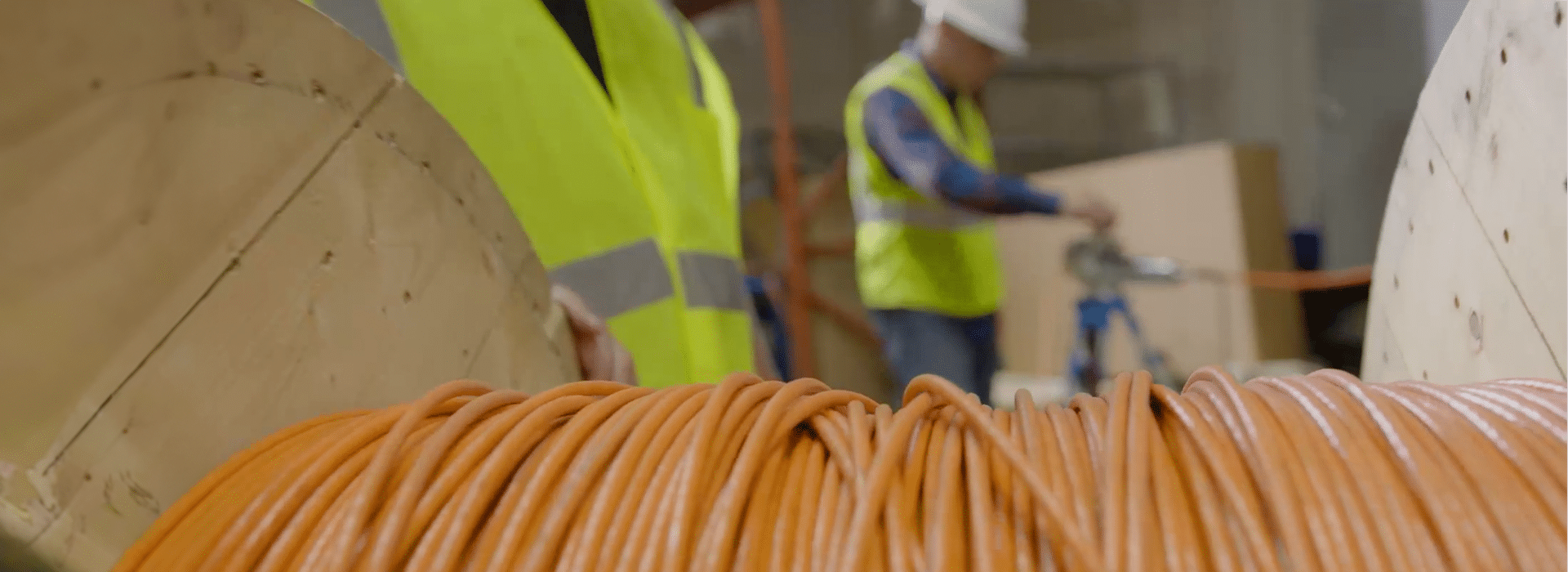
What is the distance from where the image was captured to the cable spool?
44 centimetres

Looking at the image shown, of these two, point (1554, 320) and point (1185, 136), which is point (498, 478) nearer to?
point (1554, 320)

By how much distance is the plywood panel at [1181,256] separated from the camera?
3828 millimetres

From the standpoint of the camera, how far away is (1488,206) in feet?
2.24

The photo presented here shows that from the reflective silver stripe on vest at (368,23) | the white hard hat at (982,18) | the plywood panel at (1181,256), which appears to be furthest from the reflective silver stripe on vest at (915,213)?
the reflective silver stripe on vest at (368,23)

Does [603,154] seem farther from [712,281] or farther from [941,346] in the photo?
[941,346]

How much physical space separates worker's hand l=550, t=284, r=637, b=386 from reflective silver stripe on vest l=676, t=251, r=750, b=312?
0.34 m

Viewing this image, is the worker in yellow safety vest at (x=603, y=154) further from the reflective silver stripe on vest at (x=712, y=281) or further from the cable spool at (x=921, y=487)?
the cable spool at (x=921, y=487)

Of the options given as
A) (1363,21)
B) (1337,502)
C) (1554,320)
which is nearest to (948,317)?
(1554,320)

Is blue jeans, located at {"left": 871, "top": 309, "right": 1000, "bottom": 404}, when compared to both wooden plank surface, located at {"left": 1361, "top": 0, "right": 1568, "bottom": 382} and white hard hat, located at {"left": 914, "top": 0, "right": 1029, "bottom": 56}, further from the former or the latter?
wooden plank surface, located at {"left": 1361, "top": 0, "right": 1568, "bottom": 382}

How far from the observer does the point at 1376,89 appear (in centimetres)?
362

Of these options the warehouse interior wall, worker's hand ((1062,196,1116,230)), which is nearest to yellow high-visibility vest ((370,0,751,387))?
worker's hand ((1062,196,1116,230))

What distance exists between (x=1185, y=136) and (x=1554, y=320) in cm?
481

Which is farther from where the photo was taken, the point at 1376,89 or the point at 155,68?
the point at 1376,89

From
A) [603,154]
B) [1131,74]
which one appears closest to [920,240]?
[603,154]
